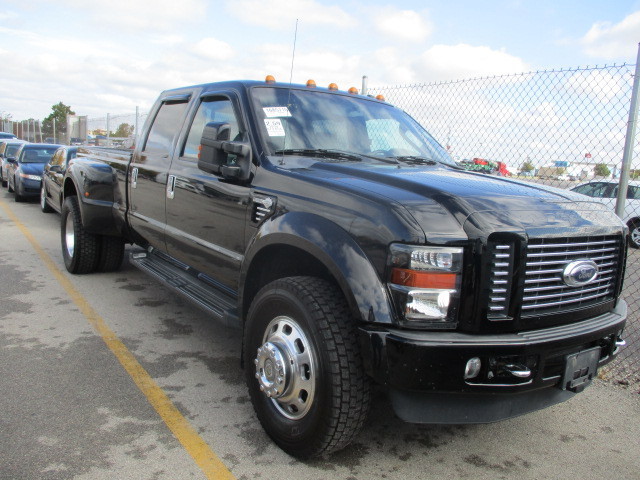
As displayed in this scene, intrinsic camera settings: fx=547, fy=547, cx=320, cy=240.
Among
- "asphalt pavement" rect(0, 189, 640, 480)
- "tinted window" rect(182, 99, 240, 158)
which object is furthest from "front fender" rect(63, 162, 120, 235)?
"tinted window" rect(182, 99, 240, 158)

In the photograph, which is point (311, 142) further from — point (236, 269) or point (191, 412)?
point (191, 412)

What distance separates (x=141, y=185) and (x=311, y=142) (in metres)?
2.02

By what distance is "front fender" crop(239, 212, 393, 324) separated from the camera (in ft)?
7.87

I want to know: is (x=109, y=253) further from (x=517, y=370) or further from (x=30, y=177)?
(x=30, y=177)

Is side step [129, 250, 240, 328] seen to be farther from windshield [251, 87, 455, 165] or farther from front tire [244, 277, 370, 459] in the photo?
windshield [251, 87, 455, 165]

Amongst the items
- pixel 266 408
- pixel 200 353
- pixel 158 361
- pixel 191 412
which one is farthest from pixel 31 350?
pixel 266 408

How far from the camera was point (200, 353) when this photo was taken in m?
4.24

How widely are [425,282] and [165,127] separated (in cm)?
322

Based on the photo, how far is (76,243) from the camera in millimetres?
6062

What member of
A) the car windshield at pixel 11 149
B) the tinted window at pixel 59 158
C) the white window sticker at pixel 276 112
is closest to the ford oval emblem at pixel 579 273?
the white window sticker at pixel 276 112

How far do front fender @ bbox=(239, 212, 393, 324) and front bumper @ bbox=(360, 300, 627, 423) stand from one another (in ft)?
0.35

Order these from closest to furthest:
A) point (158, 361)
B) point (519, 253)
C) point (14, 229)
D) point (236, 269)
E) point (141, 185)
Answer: point (519, 253)
point (236, 269)
point (158, 361)
point (141, 185)
point (14, 229)

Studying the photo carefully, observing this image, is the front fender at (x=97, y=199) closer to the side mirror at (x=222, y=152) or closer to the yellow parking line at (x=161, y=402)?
the yellow parking line at (x=161, y=402)

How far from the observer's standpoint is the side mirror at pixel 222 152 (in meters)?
3.25
